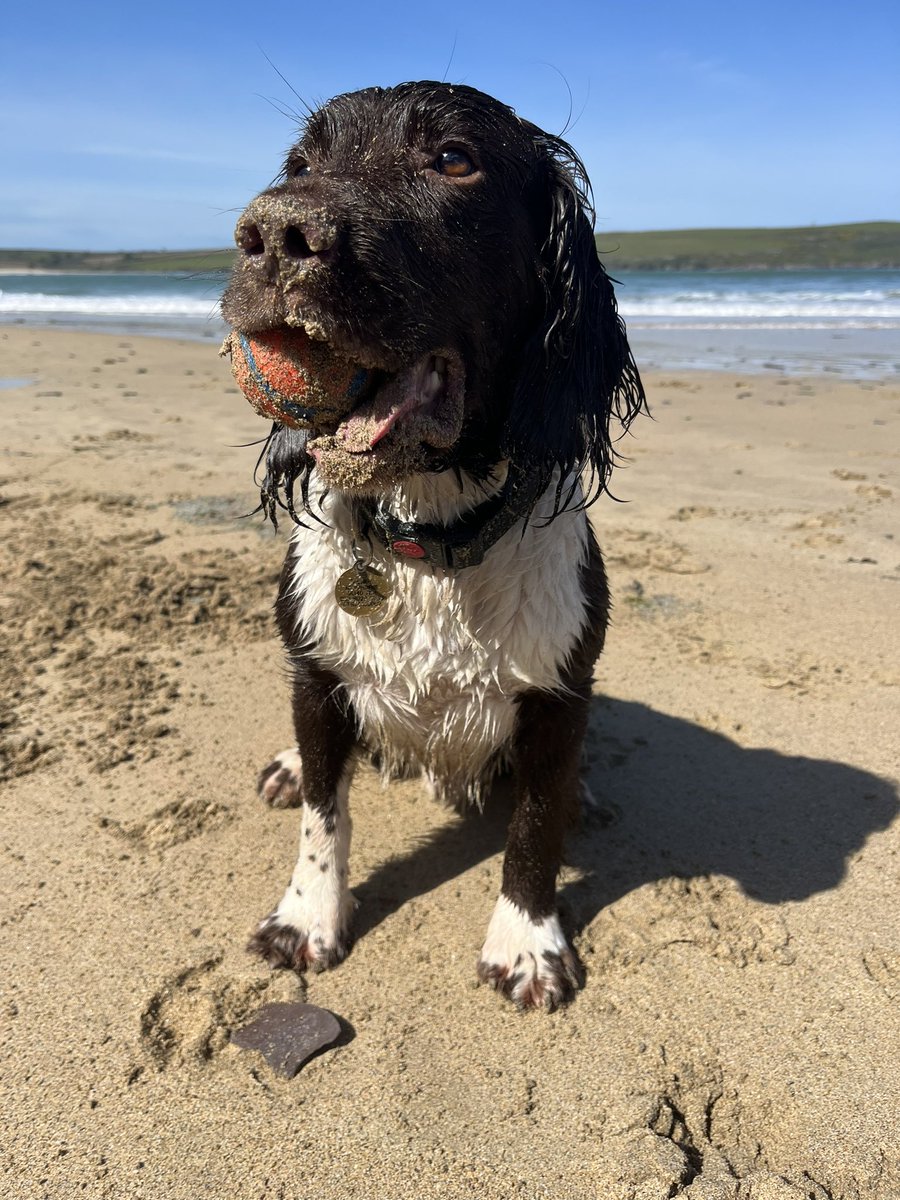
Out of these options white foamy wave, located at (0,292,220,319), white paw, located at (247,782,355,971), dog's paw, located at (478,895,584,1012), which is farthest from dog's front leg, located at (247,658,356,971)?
white foamy wave, located at (0,292,220,319)

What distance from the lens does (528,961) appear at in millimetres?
2303

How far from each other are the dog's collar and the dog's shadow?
3.50 feet

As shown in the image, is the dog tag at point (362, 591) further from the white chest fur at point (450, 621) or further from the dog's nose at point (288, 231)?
the dog's nose at point (288, 231)

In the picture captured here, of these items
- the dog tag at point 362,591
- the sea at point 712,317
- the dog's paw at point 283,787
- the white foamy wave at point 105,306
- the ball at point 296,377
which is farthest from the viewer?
the white foamy wave at point 105,306

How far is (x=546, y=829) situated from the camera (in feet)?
7.92

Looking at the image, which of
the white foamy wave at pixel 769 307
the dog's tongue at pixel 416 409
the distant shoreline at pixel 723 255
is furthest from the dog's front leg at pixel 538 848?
the distant shoreline at pixel 723 255

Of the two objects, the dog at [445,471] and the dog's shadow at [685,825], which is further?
the dog's shadow at [685,825]

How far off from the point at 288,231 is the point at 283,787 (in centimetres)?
193

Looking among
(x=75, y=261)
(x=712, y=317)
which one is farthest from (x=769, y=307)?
(x=75, y=261)

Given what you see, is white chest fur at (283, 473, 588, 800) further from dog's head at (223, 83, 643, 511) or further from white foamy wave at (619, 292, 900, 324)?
white foamy wave at (619, 292, 900, 324)

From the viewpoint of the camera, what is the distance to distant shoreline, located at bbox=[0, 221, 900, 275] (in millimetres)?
49250

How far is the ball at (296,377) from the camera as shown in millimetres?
1686

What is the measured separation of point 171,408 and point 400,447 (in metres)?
7.56

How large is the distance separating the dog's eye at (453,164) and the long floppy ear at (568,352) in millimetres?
225
